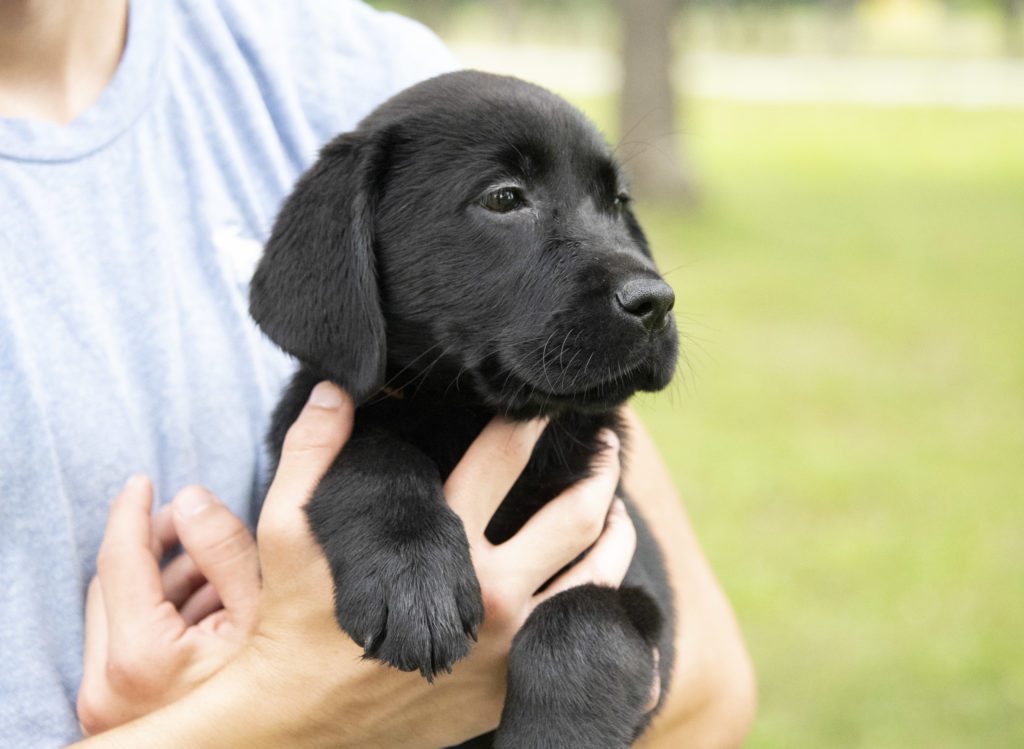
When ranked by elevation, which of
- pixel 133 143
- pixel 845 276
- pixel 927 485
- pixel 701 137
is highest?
pixel 133 143

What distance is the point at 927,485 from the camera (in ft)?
18.6

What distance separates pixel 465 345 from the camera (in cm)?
188

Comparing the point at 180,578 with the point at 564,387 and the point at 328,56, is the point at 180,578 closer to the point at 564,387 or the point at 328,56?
the point at 564,387

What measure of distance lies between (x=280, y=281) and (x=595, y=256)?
1.53 ft

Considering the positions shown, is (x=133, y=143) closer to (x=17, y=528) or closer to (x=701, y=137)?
(x=17, y=528)

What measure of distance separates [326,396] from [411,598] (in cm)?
35

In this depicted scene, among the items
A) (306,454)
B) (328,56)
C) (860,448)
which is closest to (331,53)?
(328,56)

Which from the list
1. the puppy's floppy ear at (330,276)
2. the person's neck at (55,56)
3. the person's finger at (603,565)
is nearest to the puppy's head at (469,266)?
the puppy's floppy ear at (330,276)

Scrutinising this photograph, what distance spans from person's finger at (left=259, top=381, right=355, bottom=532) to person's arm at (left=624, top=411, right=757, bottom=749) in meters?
0.62

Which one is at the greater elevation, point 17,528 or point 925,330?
point 17,528

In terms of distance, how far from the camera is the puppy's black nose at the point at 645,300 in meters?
1.76

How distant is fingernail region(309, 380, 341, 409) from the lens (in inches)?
71.1

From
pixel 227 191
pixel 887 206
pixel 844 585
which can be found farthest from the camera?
pixel 887 206

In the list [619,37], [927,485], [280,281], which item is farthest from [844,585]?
[619,37]
